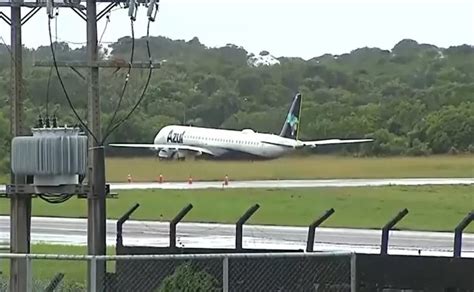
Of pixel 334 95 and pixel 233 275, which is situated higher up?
pixel 334 95

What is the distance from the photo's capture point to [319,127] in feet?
186

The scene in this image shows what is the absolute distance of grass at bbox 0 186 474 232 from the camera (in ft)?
109

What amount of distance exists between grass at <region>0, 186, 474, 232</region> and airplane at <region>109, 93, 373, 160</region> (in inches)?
382

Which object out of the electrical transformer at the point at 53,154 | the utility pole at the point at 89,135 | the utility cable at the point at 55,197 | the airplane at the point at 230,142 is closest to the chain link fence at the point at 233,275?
the utility pole at the point at 89,135

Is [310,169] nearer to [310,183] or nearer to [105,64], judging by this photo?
[310,183]

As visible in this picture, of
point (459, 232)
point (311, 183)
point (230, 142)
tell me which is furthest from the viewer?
point (230, 142)

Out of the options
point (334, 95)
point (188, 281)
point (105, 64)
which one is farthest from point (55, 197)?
point (334, 95)

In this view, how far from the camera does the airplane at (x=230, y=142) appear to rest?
176ft

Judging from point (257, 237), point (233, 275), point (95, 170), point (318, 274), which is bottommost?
point (257, 237)

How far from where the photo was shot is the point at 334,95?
52.2 meters

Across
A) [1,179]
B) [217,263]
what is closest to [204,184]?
[1,179]

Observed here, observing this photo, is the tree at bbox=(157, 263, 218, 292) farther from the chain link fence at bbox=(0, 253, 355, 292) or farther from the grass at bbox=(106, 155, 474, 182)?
the grass at bbox=(106, 155, 474, 182)

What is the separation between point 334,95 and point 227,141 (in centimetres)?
705

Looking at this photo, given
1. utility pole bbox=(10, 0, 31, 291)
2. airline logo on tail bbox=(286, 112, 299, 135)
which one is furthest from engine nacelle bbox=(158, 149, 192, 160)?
utility pole bbox=(10, 0, 31, 291)
